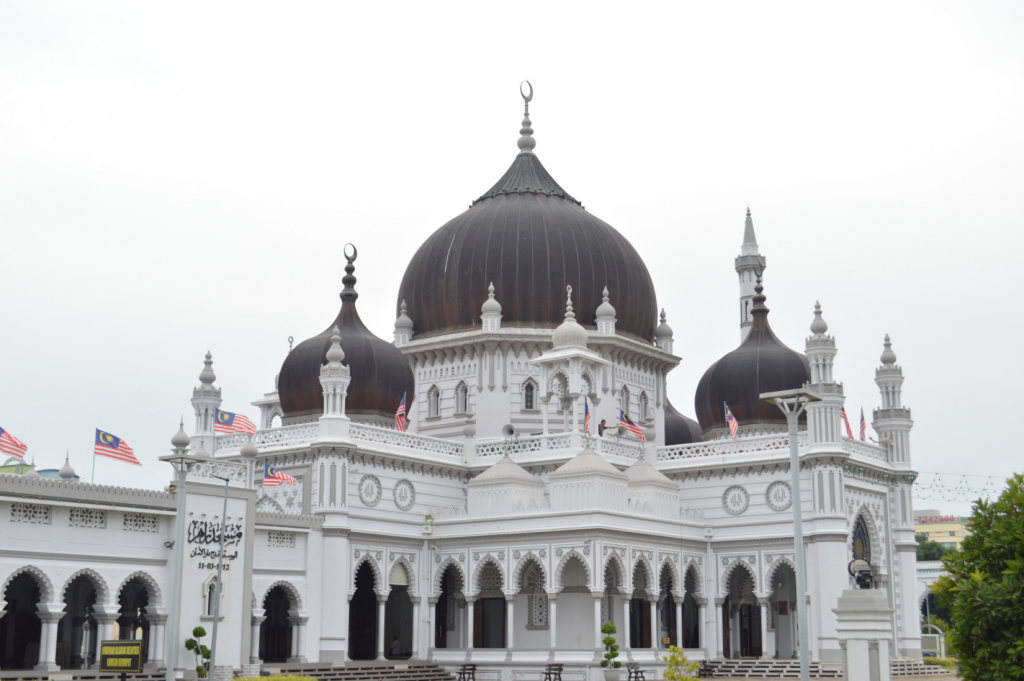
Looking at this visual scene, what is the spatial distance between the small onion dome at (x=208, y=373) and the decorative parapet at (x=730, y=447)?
53.7ft

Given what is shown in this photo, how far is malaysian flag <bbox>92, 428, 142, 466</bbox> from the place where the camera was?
104 feet

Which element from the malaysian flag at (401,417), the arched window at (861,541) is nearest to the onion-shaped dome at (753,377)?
the arched window at (861,541)

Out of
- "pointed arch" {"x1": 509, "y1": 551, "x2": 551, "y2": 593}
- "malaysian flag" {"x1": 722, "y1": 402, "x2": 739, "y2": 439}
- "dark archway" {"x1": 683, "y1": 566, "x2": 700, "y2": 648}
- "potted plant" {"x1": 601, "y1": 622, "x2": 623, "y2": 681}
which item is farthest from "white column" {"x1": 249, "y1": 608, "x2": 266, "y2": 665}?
"malaysian flag" {"x1": 722, "y1": 402, "x2": 739, "y2": 439}

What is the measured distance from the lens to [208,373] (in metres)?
45.9

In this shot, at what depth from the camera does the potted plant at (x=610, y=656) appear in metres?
34.2

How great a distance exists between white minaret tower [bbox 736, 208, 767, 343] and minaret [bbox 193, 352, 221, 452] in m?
24.0

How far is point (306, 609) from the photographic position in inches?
1464

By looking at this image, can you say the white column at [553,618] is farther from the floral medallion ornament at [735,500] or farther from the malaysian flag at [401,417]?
the malaysian flag at [401,417]

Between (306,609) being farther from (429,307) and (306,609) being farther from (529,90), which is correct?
(529,90)

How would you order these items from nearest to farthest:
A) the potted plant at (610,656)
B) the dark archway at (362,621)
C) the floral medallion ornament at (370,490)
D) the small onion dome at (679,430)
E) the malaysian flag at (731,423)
Result: the potted plant at (610,656) < the floral medallion ornament at (370,490) < the dark archway at (362,621) < the malaysian flag at (731,423) < the small onion dome at (679,430)

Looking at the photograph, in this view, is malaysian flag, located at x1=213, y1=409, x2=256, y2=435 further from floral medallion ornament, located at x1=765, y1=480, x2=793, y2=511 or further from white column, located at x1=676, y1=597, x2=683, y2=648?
floral medallion ornament, located at x1=765, y1=480, x2=793, y2=511

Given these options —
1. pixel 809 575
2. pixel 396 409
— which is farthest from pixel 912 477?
pixel 396 409

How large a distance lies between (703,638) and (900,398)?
39.2 feet

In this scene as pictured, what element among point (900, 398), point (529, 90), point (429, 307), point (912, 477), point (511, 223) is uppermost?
point (529, 90)
